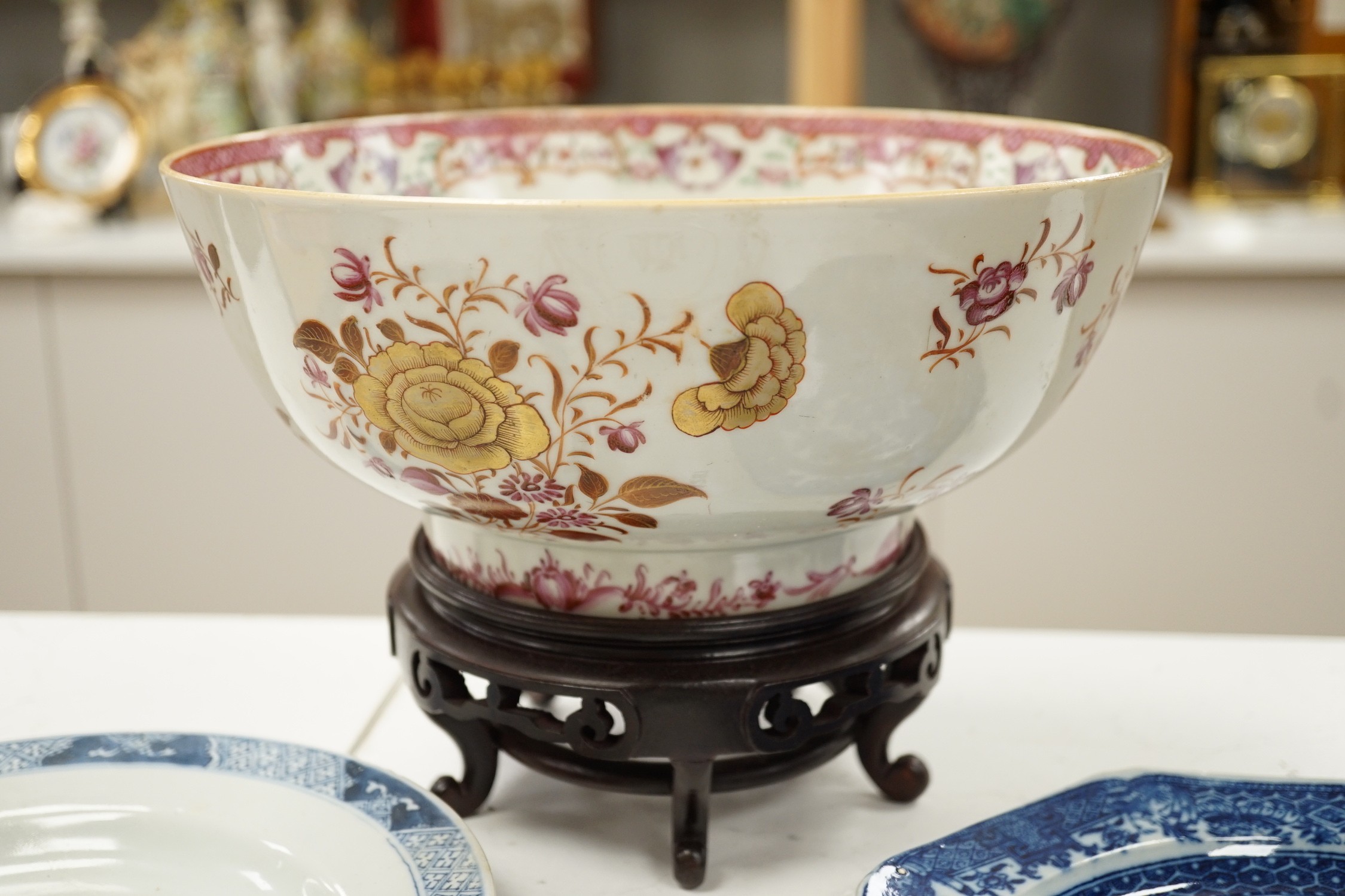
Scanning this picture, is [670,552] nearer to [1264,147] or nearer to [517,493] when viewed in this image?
[517,493]

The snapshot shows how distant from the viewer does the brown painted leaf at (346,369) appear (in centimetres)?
36

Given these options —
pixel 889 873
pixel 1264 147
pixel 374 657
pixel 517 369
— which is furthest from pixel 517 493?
pixel 1264 147

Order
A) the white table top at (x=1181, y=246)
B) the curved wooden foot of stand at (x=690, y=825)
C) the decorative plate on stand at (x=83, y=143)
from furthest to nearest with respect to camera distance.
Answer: the decorative plate on stand at (x=83, y=143) < the white table top at (x=1181, y=246) < the curved wooden foot of stand at (x=690, y=825)

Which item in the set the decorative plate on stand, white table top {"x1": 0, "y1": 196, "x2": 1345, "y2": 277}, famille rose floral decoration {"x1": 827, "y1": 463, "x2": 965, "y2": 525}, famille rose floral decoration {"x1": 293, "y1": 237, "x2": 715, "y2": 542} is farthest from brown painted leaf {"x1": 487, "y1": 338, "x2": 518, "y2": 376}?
the decorative plate on stand

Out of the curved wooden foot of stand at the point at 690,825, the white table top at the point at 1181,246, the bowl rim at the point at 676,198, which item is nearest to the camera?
the bowl rim at the point at 676,198

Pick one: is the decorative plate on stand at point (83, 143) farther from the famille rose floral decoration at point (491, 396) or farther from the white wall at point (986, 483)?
the famille rose floral decoration at point (491, 396)

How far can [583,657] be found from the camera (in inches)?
16.5

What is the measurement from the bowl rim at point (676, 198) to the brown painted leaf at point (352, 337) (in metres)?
0.03

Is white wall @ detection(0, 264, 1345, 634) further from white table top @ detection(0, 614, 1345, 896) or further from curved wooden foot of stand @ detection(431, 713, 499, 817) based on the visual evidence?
curved wooden foot of stand @ detection(431, 713, 499, 817)

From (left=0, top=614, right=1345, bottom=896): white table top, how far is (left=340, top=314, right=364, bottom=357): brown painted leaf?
191mm

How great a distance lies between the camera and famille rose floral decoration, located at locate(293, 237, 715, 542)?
13.2 inches

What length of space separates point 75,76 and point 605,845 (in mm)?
1434

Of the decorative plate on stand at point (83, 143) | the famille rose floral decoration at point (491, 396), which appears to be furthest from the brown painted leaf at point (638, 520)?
the decorative plate on stand at point (83, 143)

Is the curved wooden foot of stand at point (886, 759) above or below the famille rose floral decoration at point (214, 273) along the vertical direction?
below
